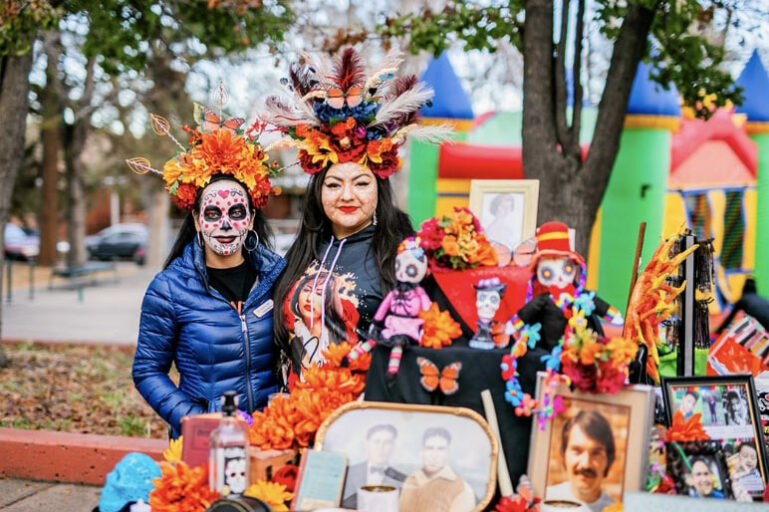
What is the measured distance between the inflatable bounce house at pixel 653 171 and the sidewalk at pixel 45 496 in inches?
207

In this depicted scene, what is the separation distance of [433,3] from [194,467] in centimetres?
1475

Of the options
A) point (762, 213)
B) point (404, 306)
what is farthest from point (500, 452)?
point (762, 213)

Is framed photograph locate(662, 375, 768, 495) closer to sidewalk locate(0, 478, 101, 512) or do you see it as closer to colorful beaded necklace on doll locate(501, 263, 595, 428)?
colorful beaded necklace on doll locate(501, 263, 595, 428)

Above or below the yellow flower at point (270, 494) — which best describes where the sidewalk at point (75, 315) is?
below

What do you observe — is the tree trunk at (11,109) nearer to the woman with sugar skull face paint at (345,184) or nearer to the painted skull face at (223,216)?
the painted skull face at (223,216)

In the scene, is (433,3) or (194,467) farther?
(433,3)

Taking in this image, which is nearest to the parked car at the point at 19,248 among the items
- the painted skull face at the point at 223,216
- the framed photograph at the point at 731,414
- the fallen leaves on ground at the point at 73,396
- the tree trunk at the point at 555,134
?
the fallen leaves on ground at the point at 73,396

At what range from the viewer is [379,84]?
281cm

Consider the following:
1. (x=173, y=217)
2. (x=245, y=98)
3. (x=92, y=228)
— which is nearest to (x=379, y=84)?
(x=245, y=98)

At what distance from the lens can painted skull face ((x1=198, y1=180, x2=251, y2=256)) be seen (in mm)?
2855

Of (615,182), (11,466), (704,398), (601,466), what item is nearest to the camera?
(601,466)

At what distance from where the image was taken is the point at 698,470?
2.07m

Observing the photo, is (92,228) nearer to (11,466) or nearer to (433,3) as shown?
(433,3)

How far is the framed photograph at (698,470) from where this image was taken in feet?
6.69
